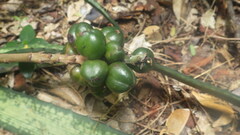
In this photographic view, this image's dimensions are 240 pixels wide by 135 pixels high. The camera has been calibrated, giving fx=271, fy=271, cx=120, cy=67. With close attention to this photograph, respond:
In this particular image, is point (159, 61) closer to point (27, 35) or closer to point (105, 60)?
point (105, 60)

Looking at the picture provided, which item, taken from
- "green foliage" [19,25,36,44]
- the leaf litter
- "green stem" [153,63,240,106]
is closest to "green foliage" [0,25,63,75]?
"green foliage" [19,25,36,44]

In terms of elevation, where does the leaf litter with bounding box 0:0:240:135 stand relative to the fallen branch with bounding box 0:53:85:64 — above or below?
below

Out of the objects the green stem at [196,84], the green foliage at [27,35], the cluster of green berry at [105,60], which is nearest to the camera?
the cluster of green berry at [105,60]

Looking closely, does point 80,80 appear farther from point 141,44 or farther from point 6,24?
point 6,24

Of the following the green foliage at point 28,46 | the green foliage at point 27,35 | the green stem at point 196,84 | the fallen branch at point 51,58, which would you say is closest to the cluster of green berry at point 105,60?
the fallen branch at point 51,58

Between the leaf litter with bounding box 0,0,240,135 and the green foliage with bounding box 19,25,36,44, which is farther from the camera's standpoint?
the green foliage with bounding box 19,25,36,44

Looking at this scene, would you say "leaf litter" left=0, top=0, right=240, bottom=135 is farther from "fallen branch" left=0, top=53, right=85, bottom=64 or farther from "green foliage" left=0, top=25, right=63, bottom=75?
"fallen branch" left=0, top=53, right=85, bottom=64

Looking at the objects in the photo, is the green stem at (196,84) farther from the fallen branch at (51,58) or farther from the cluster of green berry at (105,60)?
the fallen branch at (51,58)

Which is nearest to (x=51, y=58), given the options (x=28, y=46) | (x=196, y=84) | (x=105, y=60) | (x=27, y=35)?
(x=105, y=60)
